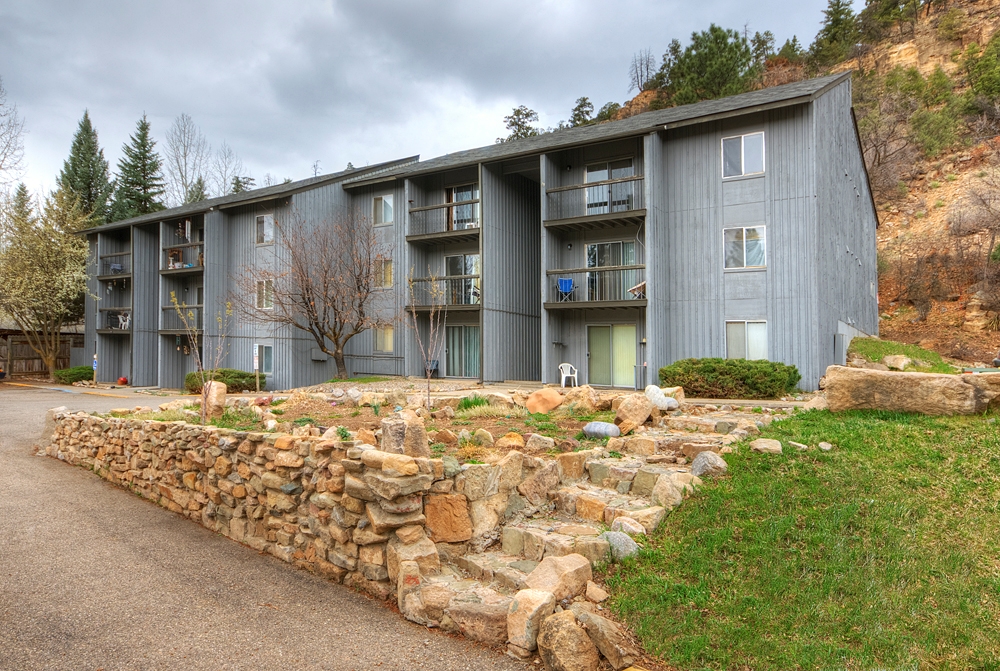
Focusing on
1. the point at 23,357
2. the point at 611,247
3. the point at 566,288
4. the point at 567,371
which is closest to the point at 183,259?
the point at 23,357

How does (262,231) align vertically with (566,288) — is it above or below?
above

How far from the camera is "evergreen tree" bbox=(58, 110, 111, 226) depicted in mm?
44094

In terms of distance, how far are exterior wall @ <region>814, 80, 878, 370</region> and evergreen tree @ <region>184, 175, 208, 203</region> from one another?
147 feet

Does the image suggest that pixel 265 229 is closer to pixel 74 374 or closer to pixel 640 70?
pixel 74 374

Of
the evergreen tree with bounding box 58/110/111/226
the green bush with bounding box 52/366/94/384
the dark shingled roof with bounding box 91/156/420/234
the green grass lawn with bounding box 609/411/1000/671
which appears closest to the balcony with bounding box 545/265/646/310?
the dark shingled roof with bounding box 91/156/420/234

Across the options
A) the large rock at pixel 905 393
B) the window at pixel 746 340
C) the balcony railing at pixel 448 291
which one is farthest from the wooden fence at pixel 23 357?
the large rock at pixel 905 393

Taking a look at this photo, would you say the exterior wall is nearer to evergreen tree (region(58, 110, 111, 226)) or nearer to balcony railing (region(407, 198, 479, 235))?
balcony railing (region(407, 198, 479, 235))

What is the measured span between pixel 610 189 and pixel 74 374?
28083mm

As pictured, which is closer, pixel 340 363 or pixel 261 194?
pixel 340 363

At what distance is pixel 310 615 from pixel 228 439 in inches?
118

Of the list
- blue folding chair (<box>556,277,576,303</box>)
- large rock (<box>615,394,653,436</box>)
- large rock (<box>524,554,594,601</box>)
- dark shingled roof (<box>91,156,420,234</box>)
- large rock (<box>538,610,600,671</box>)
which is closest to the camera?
large rock (<box>538,610,600,671</box>)

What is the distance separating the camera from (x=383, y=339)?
22.3 metres

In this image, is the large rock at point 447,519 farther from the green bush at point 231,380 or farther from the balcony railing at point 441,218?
the green bush at point 231,380

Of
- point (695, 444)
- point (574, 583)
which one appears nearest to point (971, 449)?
point (695, 444)
